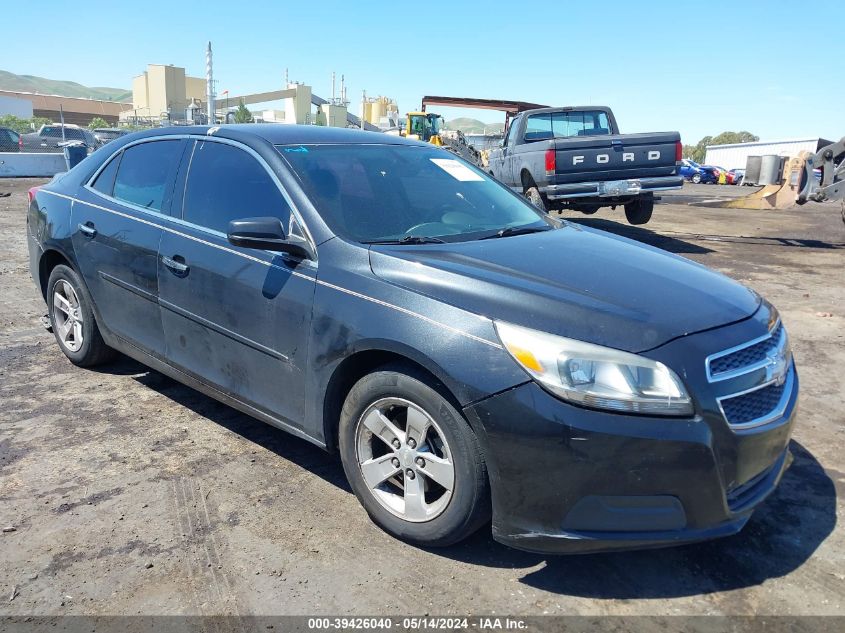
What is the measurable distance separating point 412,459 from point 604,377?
87 centimetres

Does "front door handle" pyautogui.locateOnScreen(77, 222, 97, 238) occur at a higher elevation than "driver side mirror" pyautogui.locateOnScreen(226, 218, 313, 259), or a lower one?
lower

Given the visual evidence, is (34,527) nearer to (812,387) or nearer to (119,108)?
(812,387)

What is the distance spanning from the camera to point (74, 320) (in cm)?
482

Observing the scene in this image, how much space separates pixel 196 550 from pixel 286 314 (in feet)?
3.53

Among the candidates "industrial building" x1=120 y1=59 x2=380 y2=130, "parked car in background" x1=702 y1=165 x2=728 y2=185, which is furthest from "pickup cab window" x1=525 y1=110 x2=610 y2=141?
"industrial building" x1=120 y1=59 x2=380 y2=130

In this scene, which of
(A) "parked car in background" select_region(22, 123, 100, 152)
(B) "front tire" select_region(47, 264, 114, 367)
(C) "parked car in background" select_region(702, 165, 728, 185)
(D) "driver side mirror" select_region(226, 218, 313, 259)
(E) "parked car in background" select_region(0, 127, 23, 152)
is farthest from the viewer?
(C) "parked car in background" select_region(702, 165, 728, 185)

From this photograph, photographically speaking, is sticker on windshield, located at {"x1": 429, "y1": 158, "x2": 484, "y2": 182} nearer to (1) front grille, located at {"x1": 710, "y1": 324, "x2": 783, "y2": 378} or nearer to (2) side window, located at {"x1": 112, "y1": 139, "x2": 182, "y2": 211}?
(2) side window, located at {"x1": 112, "y1": 139, "x2": 182, "y2": 211}

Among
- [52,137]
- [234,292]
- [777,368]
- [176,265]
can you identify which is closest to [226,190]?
[176,265]

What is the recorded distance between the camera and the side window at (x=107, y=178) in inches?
178

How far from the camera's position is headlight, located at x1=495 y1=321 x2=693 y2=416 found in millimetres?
2393

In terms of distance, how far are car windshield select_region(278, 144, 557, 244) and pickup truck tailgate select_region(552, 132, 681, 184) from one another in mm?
6852

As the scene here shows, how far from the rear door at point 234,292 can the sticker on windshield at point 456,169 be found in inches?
43.6

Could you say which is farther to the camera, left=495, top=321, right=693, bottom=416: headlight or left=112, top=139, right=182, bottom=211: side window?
left=112, top=139, right=182, bottom=211: side window

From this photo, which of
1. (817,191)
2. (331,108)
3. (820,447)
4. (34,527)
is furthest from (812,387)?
(331,108)
